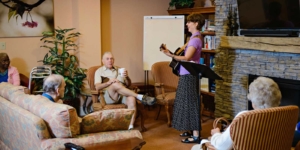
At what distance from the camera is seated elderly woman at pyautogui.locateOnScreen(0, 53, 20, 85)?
4.61 metres

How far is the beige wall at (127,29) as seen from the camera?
5.86 m

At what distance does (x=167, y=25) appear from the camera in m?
5.64

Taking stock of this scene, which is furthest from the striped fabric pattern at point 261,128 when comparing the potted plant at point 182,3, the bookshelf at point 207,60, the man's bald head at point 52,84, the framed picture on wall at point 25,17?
the framed picture on wall at point 25,17

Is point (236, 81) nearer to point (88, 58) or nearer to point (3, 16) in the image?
point (88, 58)

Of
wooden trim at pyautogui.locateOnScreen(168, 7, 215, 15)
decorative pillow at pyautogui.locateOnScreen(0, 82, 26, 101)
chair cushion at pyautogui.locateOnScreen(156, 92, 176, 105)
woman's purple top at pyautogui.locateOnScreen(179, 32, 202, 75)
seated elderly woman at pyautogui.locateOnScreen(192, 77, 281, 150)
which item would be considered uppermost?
wooden trim at pyautogui.locateOnScreen(168, 7, 215, 15)

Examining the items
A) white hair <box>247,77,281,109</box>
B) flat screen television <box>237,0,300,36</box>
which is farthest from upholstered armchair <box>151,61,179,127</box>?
white hair <box>247,77,281,109</box>

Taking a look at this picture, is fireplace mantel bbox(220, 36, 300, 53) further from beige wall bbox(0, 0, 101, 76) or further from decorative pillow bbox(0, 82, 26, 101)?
decorative pillow bbox(0, 82, 26, 101)

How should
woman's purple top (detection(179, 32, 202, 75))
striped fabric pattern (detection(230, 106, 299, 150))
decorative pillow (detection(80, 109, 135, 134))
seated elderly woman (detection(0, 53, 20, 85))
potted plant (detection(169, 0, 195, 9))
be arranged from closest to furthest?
striped fabric pattern (detection(230, 106, 299, 150)), decorative pillow (detection(80, 109, 135, 134)), woman's purple top (detection(179, 32, 202, 75)), seated elderly woman (detection(0, 53, 20, 85)), potted plant (detection(169, 0, 195, 9))

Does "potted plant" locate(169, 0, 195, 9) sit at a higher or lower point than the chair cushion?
higher

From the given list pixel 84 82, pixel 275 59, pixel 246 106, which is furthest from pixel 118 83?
pixel 275 59

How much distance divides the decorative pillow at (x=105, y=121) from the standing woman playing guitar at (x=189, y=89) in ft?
4.86

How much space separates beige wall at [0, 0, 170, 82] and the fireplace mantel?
2.02 metres

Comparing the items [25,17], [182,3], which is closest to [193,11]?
[182,3]

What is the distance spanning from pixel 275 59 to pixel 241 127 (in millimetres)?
2159
